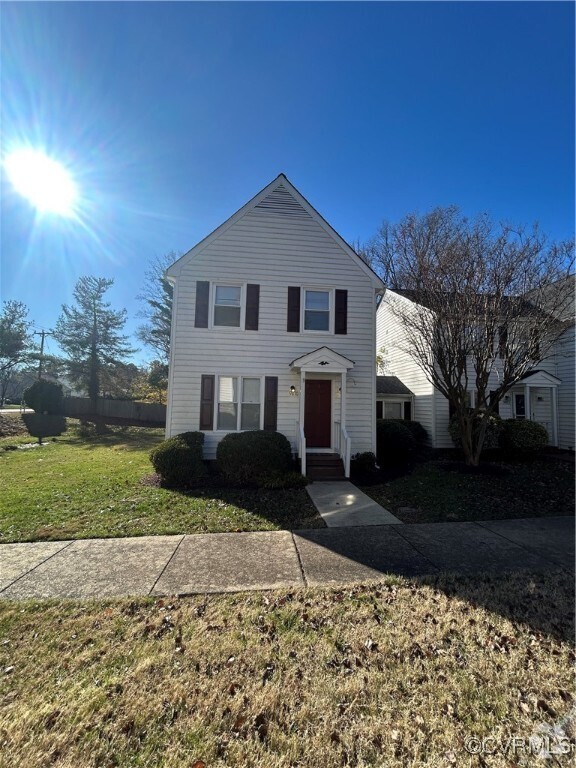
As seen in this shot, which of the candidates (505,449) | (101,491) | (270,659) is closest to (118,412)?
(101,491)

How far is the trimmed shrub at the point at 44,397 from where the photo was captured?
857 inches

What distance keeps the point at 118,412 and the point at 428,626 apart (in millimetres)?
29509

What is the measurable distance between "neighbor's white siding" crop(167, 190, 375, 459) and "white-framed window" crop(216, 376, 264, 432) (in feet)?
1.01

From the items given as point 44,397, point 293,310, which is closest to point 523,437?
point 293,310

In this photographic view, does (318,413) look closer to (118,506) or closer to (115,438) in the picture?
(118,506)

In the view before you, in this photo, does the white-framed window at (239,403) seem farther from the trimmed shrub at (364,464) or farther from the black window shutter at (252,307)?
the trimmed shrub at (364,464)

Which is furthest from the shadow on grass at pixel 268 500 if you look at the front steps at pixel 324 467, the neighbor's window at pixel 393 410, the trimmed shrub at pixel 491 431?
the neighbor's window at pixel 393 410

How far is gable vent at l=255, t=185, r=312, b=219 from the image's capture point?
11477 millimetres

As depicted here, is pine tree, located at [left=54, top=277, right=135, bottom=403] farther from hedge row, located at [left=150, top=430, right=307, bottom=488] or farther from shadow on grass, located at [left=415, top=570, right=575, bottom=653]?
shadow on grass, located at [left=415, top=570, right=575, bottom=653]

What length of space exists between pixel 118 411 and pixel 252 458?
2329 centimetres

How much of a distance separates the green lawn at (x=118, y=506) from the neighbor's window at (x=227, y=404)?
105 inches

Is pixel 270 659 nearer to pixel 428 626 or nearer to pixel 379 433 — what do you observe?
pixel 428 626

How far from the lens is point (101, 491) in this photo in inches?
325

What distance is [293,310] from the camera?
11.3 meters
